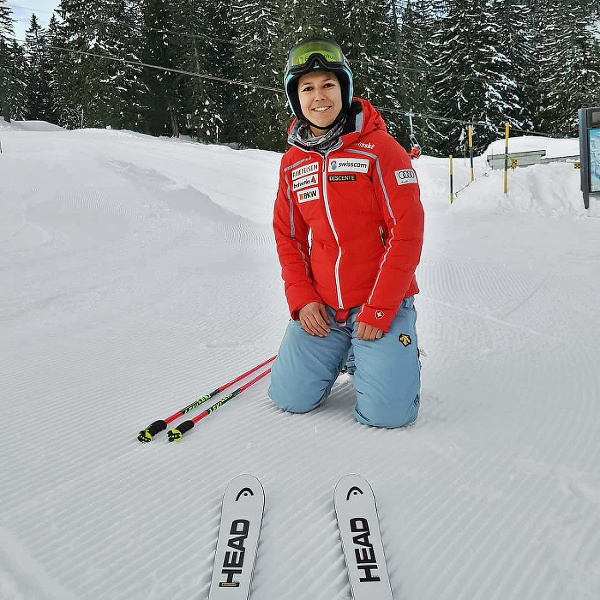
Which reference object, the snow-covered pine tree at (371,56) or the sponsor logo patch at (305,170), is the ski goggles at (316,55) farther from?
the snow-covered pine tree at (371,56)

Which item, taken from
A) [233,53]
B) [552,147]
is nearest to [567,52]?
[552,147]

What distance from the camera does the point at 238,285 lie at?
16.5 feet

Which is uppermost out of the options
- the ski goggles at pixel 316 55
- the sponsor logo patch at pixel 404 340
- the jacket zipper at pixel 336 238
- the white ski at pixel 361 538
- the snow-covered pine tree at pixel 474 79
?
the snow-covered pine tree at pixel 474 79

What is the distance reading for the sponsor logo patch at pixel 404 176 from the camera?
236 cm

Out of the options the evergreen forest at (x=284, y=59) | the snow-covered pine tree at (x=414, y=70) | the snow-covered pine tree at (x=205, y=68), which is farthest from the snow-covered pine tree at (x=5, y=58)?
the snow-covered pine tree at (x=414, y=70)

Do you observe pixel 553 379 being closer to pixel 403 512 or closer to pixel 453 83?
pixel 403 512

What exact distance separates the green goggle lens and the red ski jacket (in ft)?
0.72

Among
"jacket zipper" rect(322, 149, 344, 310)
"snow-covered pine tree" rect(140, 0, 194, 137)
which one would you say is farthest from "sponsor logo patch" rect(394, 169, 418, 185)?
"snow-covered pine tree" rect(140, 0, 194, 137)

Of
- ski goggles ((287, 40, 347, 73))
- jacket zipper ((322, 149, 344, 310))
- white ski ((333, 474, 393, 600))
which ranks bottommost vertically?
white ski ((333, 474, 393, 600))

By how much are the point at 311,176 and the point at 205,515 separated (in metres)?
1.53

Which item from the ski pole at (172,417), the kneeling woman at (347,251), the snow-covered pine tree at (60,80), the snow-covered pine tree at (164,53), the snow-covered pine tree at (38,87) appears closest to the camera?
the ski pole at (172,417)

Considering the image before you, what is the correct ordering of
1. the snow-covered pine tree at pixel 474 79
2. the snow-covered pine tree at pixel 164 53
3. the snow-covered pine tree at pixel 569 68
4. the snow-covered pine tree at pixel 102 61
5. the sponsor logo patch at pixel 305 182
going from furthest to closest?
1. the snow-covered pine tree at pixel 164 53
2. the snow-covered pine tree at pixel 474 79
3. the snow-covered pine tree at pixel 569 68
4. the snow-covered pine tree at pixel 102 61
5. the sponsor logo patch at pixel 305 182

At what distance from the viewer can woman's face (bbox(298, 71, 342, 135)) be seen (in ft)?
7.88

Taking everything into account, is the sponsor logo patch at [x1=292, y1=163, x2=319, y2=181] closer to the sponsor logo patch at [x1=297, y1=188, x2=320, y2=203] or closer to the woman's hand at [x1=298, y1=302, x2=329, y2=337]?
the sponsor logo patch at [x1=297, y1=188, x2=320, y2=203]
